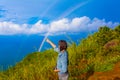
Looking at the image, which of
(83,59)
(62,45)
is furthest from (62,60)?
(83,59)

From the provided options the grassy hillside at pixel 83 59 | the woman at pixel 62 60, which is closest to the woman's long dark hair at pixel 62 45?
the woman at pixel 62 60

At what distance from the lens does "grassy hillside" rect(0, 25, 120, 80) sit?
55.7 feet

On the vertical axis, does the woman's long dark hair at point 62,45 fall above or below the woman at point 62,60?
above

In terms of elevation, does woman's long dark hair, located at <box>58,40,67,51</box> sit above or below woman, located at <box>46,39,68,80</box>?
above

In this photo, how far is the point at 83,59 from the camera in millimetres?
19062

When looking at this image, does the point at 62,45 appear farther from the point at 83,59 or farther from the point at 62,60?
the point at 83,59

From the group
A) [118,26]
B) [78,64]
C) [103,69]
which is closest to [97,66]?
[103,69]

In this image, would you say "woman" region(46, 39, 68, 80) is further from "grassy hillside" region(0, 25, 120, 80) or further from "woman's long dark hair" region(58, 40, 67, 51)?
"grassy hillside" region(0, 25, 120, 80)

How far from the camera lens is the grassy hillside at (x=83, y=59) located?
16984 millimetres

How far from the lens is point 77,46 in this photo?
2058 cm

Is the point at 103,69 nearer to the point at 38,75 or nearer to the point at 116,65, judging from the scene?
the point at 116,65

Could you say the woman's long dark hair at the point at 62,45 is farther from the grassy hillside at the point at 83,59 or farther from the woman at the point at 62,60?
the grassy hillside at the point at 83,59

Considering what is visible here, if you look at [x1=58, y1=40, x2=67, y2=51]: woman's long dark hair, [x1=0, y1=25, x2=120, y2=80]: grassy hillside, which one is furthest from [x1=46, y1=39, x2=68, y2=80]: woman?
[x1=0, y1=25, x2=120, y2=80]: grassy hillside

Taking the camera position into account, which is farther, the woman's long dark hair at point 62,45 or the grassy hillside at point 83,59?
the grassy hillside at point 83,59
